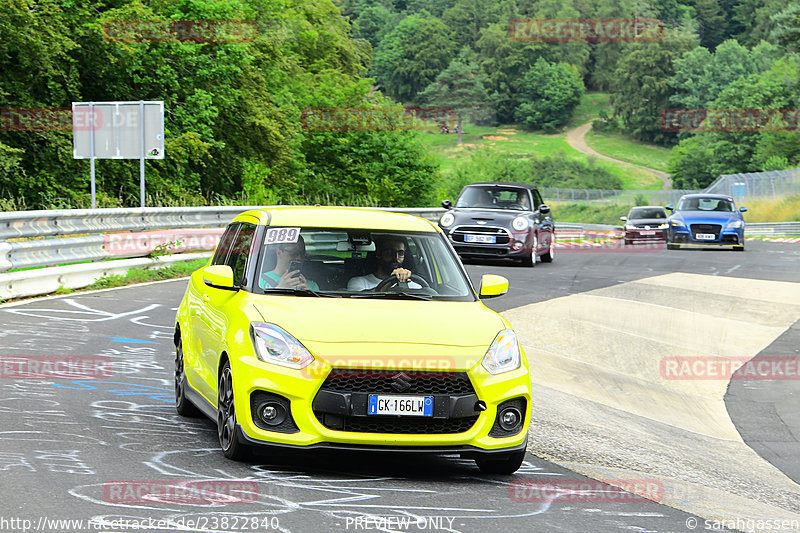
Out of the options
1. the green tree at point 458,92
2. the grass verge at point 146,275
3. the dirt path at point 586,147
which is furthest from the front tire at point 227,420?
the green tree at point 458,92

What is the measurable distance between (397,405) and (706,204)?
1105 inches

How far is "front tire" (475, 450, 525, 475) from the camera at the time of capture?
661 cm

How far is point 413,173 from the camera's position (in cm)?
5675

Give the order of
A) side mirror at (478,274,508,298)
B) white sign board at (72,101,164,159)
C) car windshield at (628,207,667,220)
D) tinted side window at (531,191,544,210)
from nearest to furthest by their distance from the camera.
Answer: side mirror at (478,274,508,298) < white sign board at (72,101,164,159) < tinted side window at (531,191,544,210) < car windshield at (628,207,667,220)

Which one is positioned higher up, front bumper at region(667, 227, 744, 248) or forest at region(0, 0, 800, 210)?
forest at region(0, 0, 800, 210)

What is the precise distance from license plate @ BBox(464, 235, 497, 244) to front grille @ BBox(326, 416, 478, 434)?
16.8 metres

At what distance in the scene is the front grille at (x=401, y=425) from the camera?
20.4ft

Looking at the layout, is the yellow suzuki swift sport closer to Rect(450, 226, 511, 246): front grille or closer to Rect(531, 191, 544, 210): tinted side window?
Rect(450, 226, 511, 246): front grille

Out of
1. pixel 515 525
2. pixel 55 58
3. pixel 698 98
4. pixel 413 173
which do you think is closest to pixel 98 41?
pixel 55 58

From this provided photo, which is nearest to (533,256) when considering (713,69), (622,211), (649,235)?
(649,235)

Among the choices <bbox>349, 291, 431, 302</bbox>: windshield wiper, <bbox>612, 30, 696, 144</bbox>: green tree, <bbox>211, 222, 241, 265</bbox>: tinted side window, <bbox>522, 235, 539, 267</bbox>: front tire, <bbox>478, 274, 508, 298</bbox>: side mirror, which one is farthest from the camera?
<bbox>612, 30, 696, 144</bbox>: green tree

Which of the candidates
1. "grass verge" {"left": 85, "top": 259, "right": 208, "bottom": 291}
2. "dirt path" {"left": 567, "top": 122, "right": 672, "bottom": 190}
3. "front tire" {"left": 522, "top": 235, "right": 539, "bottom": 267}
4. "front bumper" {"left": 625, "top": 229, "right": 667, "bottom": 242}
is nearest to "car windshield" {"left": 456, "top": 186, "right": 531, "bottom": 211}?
"front tire" {"left": 522, "top": 235, "right": 539, "bottom": 267}

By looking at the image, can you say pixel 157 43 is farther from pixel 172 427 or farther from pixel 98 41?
pixel 172 427

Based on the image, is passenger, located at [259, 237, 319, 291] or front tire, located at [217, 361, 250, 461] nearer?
front tire, located at [217, 361, 250, 461]
